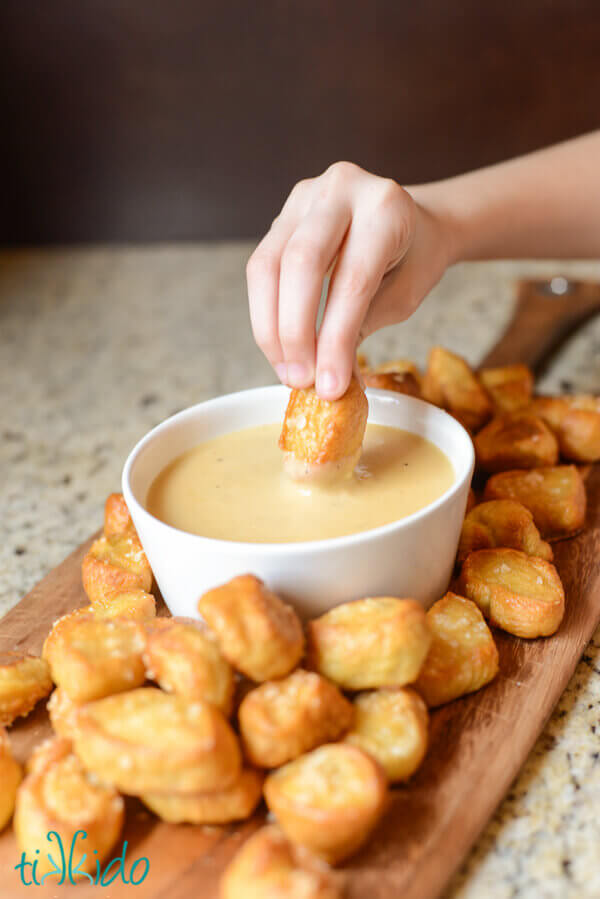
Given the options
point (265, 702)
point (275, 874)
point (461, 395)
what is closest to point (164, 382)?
point (461, 395)

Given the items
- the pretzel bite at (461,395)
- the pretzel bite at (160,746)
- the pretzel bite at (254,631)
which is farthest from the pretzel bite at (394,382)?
the pretzel bite at (160,746)

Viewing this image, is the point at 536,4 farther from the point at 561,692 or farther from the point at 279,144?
the point at 561,692

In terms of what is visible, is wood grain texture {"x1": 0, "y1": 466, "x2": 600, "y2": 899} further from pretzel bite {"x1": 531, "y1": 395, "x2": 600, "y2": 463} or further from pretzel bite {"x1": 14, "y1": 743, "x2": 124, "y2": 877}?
pretzel bite {"x1": 531, "y1": 395, "x2": 600, "y2": 463}

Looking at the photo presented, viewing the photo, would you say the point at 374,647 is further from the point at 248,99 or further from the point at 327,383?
the point at 248,99

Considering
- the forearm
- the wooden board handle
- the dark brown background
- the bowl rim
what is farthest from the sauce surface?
the dark brown background

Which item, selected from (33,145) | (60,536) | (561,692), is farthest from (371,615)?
(33,145)

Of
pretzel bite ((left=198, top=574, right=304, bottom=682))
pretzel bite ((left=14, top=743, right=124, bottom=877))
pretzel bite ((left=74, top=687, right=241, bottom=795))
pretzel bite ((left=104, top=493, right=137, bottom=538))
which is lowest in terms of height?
pretzel bite ((left=104, top=493, right=137, bottom=538))
